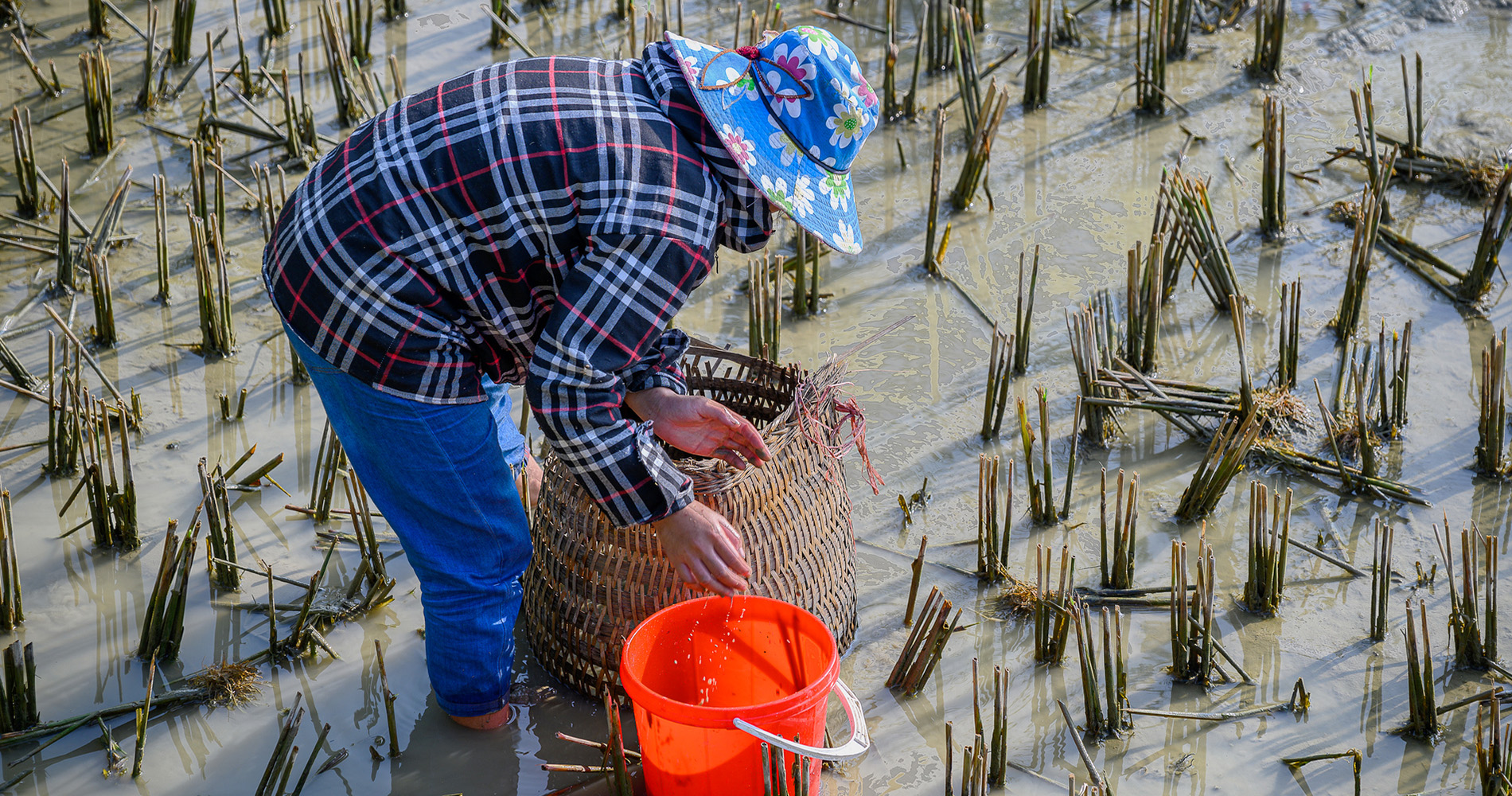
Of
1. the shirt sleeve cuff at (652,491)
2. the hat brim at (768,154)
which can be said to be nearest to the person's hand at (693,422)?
the shirt sleeve cuff at (652,491)

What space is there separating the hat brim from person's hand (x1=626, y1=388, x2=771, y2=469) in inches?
17.4

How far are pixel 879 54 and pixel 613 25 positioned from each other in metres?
1.24

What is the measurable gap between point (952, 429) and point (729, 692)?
1300mm

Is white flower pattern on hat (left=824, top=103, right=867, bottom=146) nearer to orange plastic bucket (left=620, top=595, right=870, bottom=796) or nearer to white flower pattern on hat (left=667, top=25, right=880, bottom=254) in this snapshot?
white flower pattern on hat (left=667, top=25, right=880, bottom=254)

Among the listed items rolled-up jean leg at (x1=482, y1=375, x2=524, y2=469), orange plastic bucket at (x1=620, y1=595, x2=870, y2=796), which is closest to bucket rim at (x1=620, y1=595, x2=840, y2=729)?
orange plastic bucket at (x1=620, y1=595, x2=870, y2=796)

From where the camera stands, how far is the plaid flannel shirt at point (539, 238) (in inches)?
76.4

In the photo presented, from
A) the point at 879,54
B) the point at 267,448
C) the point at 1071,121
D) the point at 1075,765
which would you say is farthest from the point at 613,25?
the point at 1075,765

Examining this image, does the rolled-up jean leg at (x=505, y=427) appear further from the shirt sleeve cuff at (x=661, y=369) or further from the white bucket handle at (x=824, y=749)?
the white bucket handle at (x=824, y=749)

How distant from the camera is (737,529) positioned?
2.47m

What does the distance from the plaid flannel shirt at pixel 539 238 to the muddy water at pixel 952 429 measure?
869 millimetres

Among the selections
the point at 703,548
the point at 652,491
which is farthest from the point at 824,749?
the point at 652,491

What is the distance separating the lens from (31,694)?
7.95 ft

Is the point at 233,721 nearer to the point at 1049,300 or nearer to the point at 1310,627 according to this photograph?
the point at 1310,627

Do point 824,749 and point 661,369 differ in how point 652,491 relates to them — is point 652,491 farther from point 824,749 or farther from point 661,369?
point 824,749
